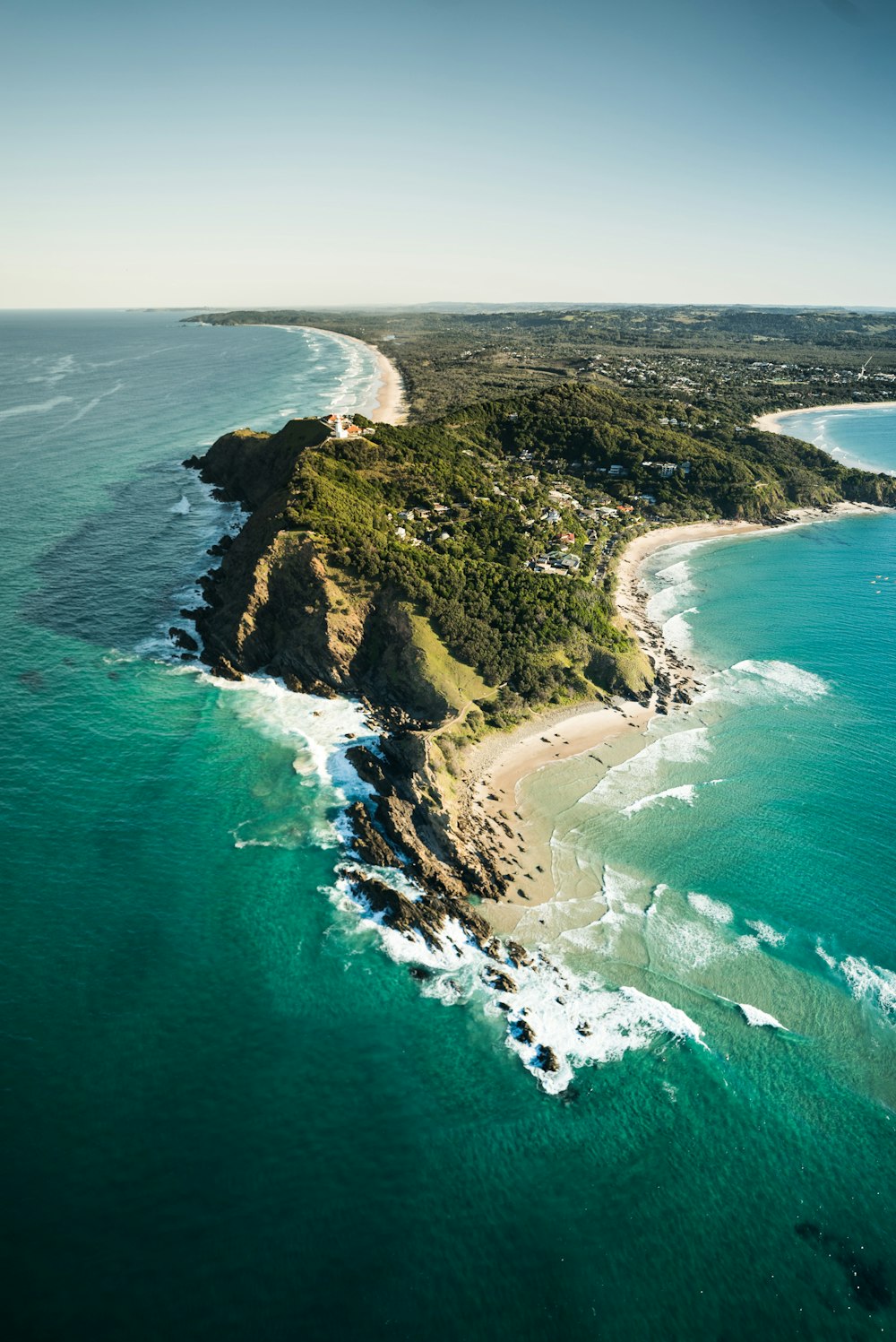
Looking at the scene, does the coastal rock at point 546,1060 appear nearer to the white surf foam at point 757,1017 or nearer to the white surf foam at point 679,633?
the white surf foam at point 757,1017

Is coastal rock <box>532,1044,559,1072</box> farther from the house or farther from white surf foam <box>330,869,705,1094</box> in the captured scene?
the house

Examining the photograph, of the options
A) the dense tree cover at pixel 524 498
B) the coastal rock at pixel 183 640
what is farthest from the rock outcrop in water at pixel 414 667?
the coastal rock at pixel 183 640

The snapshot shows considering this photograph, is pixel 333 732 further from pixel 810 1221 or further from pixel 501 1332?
pixel 810 1221

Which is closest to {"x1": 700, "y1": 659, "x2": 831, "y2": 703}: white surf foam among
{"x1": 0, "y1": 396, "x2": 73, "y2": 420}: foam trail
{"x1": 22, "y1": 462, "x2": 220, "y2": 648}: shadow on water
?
{"x1": 22, "y1": 462, "x2": 220, "y2": 648}: shadow on water

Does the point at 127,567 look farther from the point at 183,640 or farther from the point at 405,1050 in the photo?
the point at 405,1050

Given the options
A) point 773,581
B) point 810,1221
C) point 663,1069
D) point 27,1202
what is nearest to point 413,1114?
point 663,1069

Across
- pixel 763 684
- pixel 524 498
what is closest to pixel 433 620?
pixel 763 684
